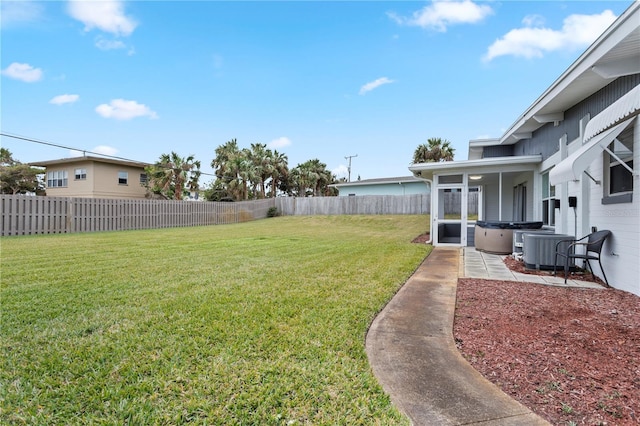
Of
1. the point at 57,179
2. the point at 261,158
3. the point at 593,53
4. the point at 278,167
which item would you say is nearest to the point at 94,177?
the point at 57,179

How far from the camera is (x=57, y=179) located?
1010 inches

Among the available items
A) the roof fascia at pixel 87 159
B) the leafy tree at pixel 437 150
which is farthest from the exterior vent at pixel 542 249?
the roof fascia at pixel 87 159

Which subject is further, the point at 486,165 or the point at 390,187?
the point at 390,187

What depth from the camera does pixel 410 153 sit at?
3434 centimetres

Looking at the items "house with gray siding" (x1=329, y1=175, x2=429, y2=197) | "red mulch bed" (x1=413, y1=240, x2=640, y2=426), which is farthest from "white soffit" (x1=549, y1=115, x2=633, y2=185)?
"house with gray siding" (x1=329, y1=175, x2=429, y2=197)

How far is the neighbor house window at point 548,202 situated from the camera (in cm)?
890

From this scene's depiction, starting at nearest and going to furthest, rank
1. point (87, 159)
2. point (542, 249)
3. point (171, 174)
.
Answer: point (542, 249), point (87, 159), point (171, 174)

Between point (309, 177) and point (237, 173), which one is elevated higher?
point (309, 177)

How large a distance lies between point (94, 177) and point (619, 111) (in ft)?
92.6

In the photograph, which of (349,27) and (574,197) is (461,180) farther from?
(349,27)

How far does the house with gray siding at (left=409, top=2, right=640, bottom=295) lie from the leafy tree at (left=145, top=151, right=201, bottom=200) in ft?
69.2

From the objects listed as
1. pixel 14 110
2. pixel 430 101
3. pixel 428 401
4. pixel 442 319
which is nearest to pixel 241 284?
pixel 442 319

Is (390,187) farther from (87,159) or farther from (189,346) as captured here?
(189,346)

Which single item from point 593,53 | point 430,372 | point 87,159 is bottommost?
point 430,372
